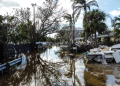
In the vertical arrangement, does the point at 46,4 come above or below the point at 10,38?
above

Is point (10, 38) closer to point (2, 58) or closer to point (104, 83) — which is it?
point (2, 58)

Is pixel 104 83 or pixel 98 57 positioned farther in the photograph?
pixel 98 57

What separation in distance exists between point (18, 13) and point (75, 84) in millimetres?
20267

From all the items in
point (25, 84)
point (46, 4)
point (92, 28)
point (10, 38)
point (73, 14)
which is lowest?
point (25, 84)

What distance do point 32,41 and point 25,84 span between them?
17434 mm

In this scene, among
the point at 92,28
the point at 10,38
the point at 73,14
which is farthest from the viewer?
the point at 73,14

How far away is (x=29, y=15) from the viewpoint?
861 inches

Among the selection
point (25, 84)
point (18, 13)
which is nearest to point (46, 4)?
point (18, 13)

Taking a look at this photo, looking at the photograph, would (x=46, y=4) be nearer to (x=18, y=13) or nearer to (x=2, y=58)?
(x=18, y=13)

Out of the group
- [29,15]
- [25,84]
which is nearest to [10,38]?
[25,84]

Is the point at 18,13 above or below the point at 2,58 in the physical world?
above

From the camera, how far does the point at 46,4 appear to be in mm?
21266

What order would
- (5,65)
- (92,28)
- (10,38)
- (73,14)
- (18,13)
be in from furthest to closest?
(18,13)
(73,14)
(92,28)
(10,38)
(5,65)

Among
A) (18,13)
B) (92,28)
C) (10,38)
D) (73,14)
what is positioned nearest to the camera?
(10,38)
